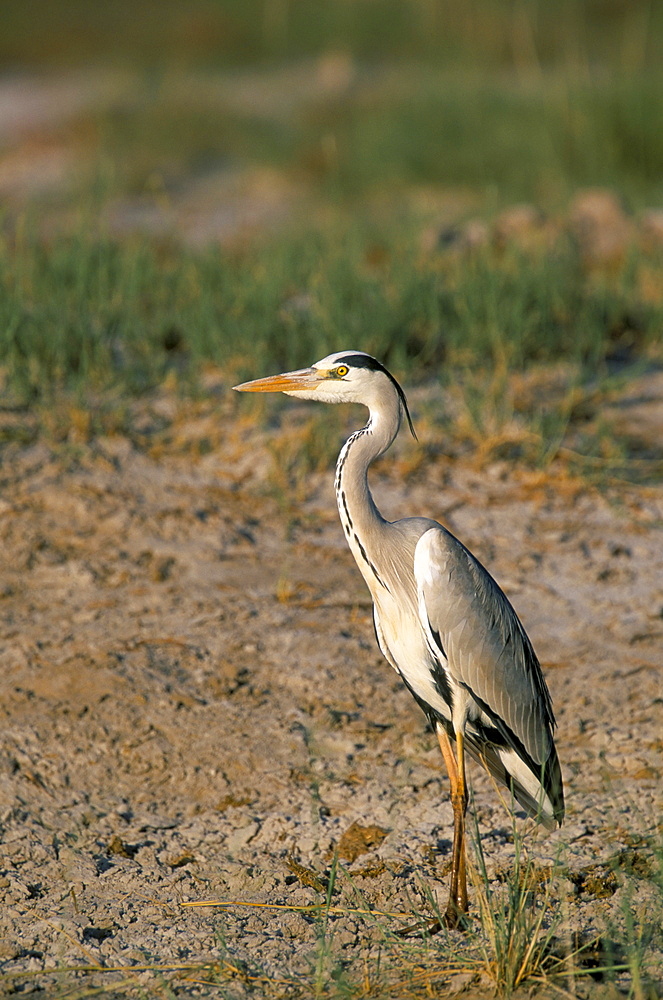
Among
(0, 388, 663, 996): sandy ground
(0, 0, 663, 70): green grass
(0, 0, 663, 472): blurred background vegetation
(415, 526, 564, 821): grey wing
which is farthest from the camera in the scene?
(0, 0, 663, 70): green grass

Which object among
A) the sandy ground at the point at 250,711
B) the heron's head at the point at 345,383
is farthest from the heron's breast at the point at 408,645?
the heron's head at the point at 345,383

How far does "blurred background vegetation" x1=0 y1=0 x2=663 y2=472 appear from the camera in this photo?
17.9 feet

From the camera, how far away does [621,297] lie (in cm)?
618

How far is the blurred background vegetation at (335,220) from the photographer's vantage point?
5469 mm

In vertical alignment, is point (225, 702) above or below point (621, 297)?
below

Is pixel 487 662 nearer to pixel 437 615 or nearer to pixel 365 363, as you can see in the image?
pixel 437 615

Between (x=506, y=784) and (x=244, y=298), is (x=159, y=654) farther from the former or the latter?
(x=244, y=298)

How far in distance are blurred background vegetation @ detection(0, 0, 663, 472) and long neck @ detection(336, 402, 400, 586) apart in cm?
211

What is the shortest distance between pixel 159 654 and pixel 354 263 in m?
3.08

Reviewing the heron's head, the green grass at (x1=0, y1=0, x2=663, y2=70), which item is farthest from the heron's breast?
the green grass at (x1=0, y1=0, x2=663, y2=70)

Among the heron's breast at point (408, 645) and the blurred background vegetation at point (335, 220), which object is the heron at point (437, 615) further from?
the blurred background vegetation at point (335, 220)

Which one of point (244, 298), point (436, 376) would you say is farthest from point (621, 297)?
point (244, 298)

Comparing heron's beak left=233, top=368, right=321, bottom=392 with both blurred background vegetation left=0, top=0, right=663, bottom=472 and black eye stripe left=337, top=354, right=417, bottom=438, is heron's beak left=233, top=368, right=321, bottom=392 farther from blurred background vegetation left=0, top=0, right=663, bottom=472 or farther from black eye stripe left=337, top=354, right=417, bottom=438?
blurred background vegetation left=0, top=0, right=663, bottom=472

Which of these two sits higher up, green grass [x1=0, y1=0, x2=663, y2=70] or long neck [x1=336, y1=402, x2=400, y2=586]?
long neck [x1=336, y1=402, x2=400, y2=586]
